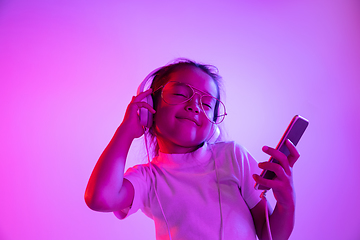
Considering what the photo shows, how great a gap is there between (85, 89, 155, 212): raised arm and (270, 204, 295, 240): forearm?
40 centimetres

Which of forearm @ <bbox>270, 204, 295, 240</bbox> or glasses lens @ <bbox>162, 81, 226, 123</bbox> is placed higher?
glasses lens @ <bbox>162, 81, 226, 123</bbox>

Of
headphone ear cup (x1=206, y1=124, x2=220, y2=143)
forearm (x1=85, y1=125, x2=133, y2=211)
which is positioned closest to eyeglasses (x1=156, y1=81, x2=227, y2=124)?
headphone ear cup (x1=206, y1=124, x2=220, y2=143)

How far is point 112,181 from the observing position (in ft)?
2.11

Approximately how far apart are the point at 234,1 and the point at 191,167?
933mm

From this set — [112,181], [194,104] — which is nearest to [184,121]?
[194,104]

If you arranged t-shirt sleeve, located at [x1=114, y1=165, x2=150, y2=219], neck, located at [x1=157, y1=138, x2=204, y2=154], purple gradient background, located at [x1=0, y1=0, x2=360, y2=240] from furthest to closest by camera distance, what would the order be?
purple gradient background, located at [x1=0, y1=0, x2=360, y2=240] → neck, located at [x1=157, y1=138, x2=204, y2=154] → t-shirt sleeve, located at [x1=114, y1=165, x2=150, y2=219]

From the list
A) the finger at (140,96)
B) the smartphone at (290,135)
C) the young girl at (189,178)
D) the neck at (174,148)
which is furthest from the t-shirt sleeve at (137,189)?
the smartphone at (290,135)

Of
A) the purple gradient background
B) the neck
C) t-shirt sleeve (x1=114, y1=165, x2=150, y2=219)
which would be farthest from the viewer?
the purple gradient background

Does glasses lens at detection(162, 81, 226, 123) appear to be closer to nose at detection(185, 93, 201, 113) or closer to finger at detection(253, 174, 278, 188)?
nose at detection(185, 93, 201, 113)

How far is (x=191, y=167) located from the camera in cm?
80

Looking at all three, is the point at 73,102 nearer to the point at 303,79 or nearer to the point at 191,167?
the point at 191,167

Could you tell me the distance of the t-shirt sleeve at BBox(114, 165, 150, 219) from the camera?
0.71m

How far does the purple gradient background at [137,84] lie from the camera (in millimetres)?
1148

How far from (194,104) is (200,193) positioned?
27 centimetres
